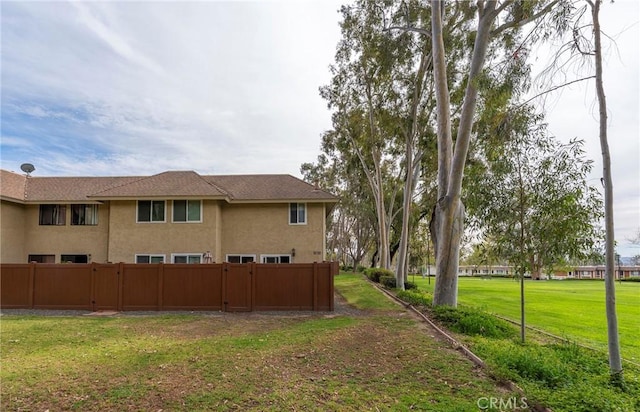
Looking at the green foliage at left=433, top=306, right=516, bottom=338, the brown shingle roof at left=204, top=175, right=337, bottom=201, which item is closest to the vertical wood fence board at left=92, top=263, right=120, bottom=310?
the brown shingle roof at left=204, top=175, right=337, bottom=201

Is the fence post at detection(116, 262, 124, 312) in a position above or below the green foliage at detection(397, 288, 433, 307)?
above

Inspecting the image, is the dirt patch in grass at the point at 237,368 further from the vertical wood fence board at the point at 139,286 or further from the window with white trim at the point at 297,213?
the window with white trim at the point at 297,213

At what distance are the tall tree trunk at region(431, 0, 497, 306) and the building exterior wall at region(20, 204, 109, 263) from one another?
57.9 ft

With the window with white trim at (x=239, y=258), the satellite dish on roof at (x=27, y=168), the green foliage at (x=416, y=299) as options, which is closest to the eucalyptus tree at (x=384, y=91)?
the green foliage at (x=416, y=299)

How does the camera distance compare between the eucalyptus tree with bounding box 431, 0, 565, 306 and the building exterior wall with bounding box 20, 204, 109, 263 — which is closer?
the eucalyptus tree with bounding box 431, 0, 565, 306

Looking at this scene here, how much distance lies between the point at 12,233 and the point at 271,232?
1367 centimetres

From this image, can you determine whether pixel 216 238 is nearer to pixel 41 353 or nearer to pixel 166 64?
pixel 166 64

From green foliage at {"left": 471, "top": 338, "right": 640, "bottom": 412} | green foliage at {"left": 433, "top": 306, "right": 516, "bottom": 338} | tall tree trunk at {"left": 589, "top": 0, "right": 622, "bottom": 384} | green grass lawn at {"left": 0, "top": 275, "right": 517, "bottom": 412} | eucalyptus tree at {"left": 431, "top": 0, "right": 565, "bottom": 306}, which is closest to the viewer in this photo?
green foliage at {"left": 471, "top": 338, "right": 640, "bottom": 412}

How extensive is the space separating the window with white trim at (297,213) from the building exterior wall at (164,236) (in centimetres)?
386

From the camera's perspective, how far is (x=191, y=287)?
13969 millimetres

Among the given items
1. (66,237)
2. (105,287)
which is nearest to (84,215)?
(66,237)

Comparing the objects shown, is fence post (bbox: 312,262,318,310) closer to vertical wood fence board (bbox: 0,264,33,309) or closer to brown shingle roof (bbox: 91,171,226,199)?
brown shingle roof (bbox: 91,171,226,199)

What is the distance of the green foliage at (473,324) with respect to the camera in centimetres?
935

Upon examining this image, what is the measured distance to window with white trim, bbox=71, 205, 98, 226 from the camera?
2095 cm
